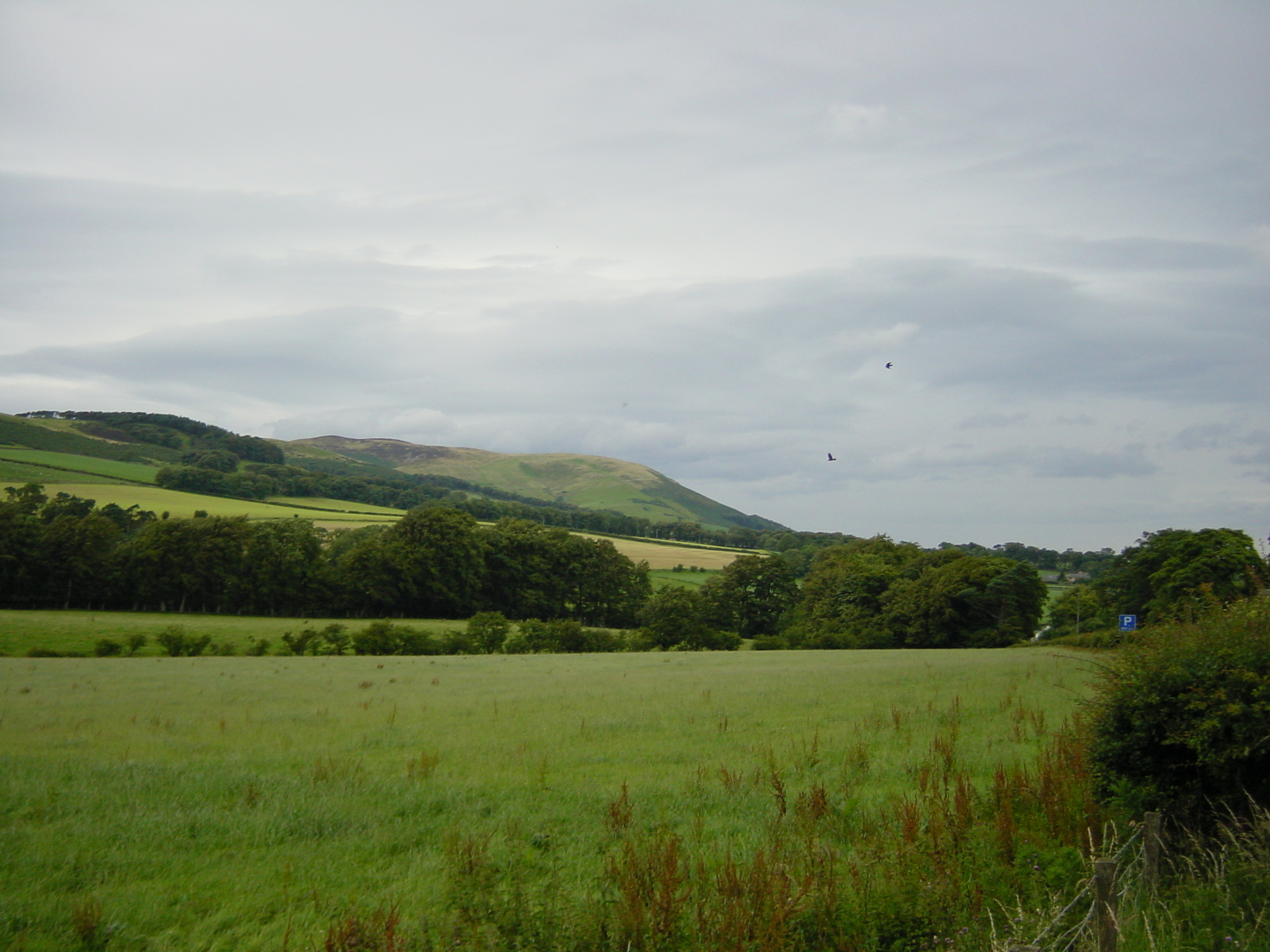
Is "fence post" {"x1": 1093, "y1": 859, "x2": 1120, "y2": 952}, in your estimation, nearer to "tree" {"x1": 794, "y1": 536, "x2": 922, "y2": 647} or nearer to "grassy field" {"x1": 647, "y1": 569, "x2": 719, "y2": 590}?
"tree" {"x1": 794, "y1": 536, "x2": 922, "y2": 647}

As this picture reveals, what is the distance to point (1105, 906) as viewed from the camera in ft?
17.4

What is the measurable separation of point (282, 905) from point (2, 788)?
22.0 ft

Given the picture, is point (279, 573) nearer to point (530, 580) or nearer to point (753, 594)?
point (530, 580)

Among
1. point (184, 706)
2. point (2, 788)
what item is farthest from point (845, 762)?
point (184, 706)

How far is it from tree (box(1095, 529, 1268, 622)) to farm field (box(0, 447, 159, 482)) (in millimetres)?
140801

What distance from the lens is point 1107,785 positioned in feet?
30.8

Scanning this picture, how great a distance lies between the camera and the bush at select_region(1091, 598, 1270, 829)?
7949 mm

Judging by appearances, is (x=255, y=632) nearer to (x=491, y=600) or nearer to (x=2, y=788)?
(x=491, y=600)

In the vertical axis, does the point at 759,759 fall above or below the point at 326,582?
above

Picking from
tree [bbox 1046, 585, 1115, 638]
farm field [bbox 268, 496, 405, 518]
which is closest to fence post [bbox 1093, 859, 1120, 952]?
tree [bbox 1046, 585, 1115, 638]

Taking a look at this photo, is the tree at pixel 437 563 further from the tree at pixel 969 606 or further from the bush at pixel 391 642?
the tree at pixel 969 606

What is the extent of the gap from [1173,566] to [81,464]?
157270 millimetres

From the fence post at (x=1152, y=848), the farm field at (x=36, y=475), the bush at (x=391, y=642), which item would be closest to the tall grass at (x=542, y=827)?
the fence post at (x=1152, y=848)

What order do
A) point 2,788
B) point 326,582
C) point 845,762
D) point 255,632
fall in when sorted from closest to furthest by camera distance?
A: 1. point 2,788
2. point 845,762
3. point 255,632
4. point 326,582
